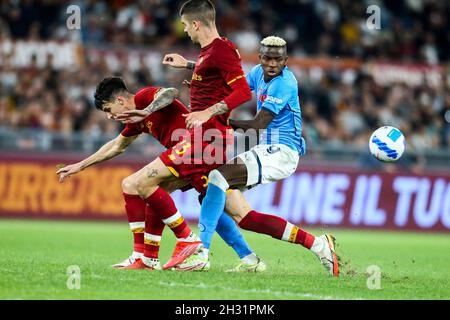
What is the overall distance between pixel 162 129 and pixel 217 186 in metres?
0.89

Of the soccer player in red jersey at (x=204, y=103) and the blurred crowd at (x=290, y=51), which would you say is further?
the blurred crowd at (x=290, y=51)

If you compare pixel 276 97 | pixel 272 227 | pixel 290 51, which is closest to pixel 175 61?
pixel 276 97

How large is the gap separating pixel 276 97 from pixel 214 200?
1125 millimetres

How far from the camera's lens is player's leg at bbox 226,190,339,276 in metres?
8.74

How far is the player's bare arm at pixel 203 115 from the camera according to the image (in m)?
8.17

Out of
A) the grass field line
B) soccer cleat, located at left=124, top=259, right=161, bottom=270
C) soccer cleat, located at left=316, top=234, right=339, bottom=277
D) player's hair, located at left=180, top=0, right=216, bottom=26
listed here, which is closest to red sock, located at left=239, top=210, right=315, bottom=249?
soccer cleat, located at left=316, top=234, right=339, bottom=277

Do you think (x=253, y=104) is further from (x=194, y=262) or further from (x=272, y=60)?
(x=194, y=262)

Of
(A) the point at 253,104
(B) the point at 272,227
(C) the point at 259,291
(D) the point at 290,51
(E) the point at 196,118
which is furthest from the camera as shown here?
(D) the point at 290,51

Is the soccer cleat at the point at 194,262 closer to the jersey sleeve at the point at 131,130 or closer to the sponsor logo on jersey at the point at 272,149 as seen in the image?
the sponsor logo on jersey at the point at 272,149

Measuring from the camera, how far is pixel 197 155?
8.63 metres

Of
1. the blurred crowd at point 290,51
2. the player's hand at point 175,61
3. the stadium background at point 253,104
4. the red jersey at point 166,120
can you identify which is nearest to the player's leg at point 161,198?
the red jersey at point 166,120

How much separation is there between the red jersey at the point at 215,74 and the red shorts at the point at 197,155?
12 cm
